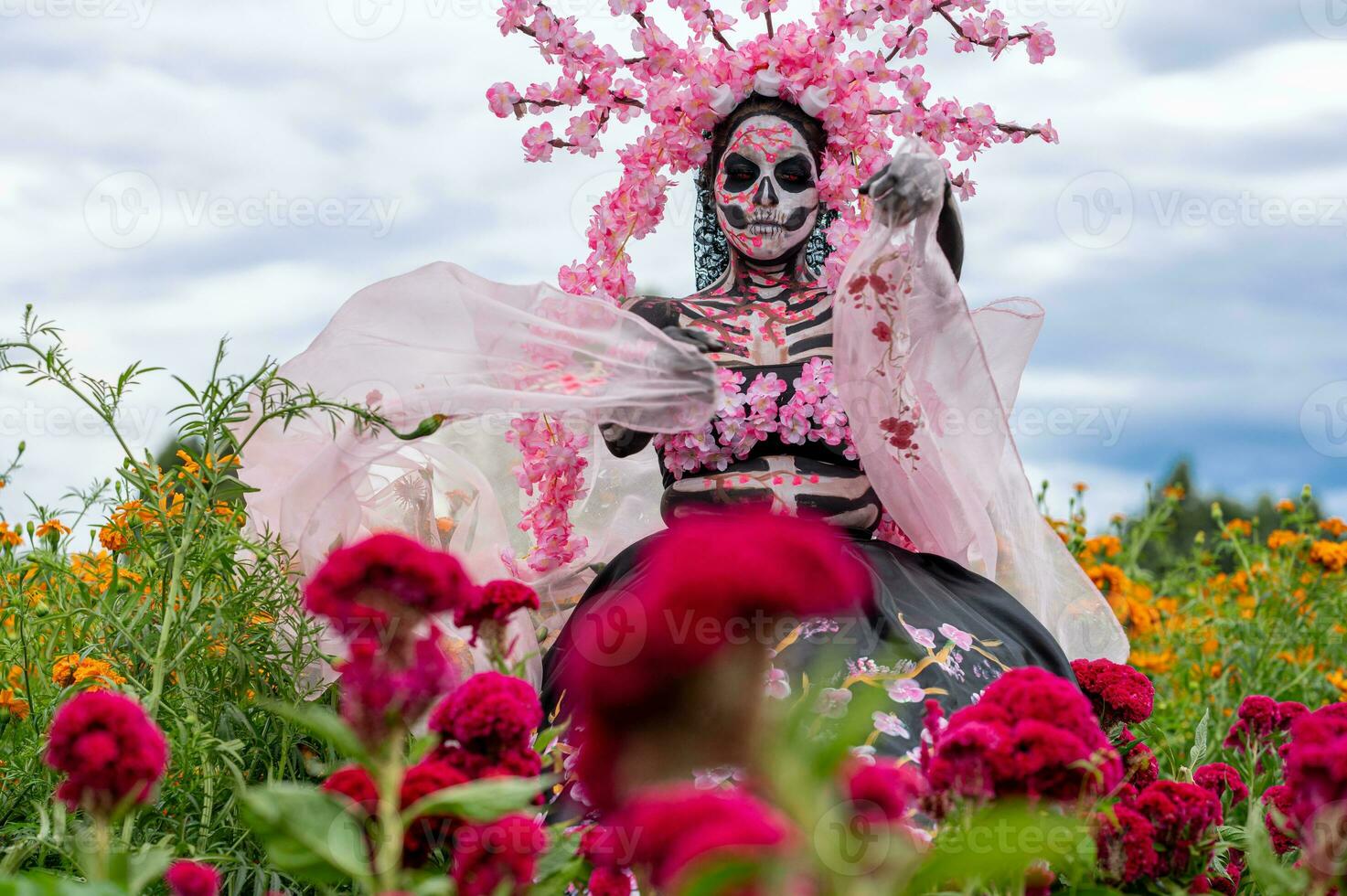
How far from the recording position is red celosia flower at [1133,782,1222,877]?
144 centimetres

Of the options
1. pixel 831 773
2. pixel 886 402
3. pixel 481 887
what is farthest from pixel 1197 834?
pixel 886 402

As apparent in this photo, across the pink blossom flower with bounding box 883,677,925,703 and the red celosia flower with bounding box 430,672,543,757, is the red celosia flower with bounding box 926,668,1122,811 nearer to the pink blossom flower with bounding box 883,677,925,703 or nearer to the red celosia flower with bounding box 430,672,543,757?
the red celosia flower with bounding box 430,672,543,757

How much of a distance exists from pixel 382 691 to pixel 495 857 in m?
0.17

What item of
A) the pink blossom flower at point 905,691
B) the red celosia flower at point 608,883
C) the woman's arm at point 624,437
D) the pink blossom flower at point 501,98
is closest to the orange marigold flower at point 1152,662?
the woman's arm at point 624,437

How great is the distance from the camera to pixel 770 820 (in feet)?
2.66

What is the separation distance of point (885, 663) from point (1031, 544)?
2.53 ft

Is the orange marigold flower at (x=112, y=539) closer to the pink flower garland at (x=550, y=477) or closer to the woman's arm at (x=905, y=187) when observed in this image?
the pink flower garland at (x=550, y=477)

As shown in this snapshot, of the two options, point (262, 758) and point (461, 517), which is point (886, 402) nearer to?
point (461, 517)

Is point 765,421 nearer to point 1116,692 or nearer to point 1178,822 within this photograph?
point 1116,692

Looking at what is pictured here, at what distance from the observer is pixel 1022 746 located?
1.14 meters

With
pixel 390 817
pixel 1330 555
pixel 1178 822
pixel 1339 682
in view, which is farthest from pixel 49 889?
pixel 1339 682

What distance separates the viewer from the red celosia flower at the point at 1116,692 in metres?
2.34

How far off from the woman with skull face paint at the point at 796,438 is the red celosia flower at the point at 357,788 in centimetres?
105

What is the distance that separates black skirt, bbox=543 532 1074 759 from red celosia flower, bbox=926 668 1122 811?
0.71m
